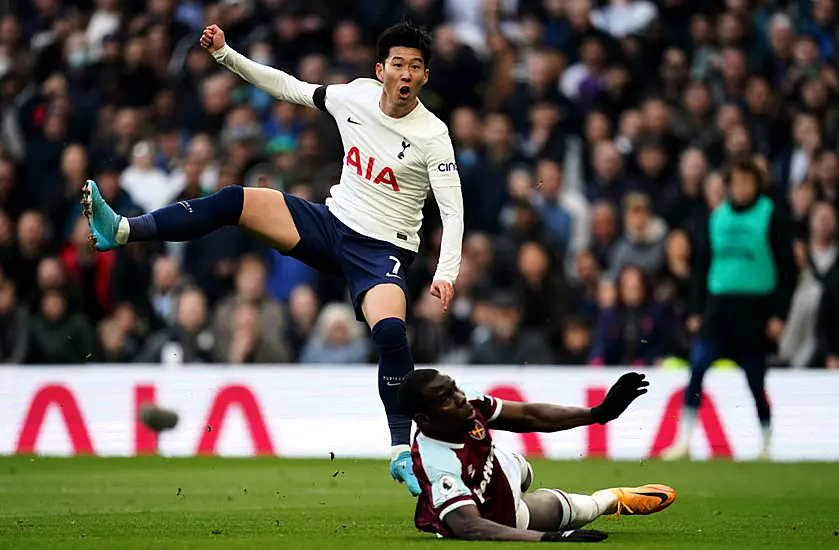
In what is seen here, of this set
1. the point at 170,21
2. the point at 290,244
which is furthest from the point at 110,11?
the point at 290,244

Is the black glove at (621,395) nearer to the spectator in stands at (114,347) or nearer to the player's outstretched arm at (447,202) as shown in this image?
the player's outstretched arm at (447,202)

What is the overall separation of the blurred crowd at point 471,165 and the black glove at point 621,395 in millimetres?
6771

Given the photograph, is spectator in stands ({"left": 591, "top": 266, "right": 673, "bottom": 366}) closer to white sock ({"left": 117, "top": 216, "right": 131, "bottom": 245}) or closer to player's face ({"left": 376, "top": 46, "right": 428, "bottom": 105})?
player's face ({"left": 376, "top": 46, "right": 428, "bottom": 105})

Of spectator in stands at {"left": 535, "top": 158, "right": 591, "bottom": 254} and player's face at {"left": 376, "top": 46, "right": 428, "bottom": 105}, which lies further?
spectator in stands at {"left": 535, "top": 158, "right": 591, "bottom": 254}

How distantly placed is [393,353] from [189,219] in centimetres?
139

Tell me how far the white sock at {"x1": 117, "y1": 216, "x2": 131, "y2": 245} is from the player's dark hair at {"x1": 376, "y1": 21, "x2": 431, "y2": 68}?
1784 mm

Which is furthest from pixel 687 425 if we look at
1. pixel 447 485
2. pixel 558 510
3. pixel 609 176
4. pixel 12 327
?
pixel 12 327

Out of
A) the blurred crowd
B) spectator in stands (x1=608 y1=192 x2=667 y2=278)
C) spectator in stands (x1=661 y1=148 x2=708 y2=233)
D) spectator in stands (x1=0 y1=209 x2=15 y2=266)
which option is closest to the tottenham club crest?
the blurred crowd

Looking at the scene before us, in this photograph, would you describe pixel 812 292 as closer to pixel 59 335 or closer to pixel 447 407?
pixel 59 335

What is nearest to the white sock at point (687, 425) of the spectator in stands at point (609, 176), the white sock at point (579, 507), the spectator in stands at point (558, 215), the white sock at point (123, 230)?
the spectator in stands at point (558, 215)

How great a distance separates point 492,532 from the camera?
292 inches

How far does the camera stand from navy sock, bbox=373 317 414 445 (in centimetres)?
914

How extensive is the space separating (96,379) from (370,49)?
5.41m

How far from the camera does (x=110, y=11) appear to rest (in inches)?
771
